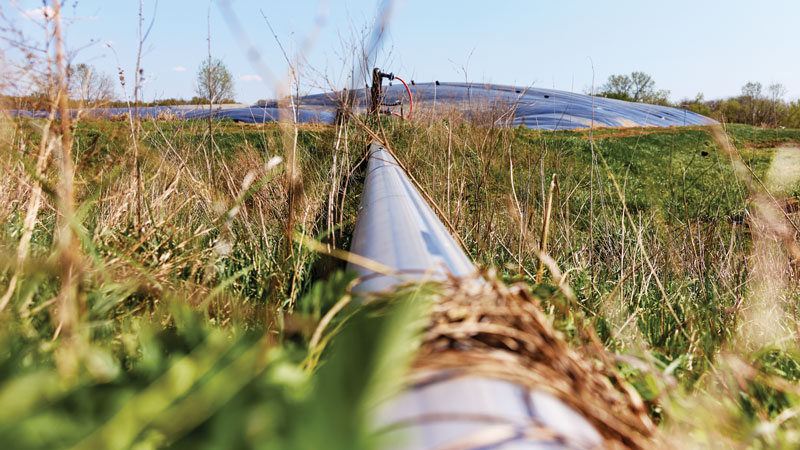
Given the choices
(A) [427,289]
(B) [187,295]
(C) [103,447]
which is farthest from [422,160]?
(C) [103,447]

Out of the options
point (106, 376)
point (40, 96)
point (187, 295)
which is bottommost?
point (187, 295)

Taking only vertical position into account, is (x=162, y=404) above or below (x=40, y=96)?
below

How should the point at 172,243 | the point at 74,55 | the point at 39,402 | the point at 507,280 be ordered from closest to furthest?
1. the point at 39,402
2. the point at 74,55
3. the point at 507,280
4. the point at 172,243

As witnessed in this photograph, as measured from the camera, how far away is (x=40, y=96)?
1.07 metres

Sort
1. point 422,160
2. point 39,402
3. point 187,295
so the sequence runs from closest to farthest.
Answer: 1. point 39,402
2. point 187,295
3. point 422,160

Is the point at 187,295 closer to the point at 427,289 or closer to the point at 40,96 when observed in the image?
the point at 40,96

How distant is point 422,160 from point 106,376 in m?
4.22

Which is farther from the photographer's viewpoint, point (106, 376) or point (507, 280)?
point (507, 280)

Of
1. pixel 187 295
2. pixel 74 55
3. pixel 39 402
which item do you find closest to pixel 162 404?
pixel 39 402

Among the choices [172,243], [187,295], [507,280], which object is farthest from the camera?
[172,243]

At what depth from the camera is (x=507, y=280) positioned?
128 centimetres

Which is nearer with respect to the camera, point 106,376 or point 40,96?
point 106,376

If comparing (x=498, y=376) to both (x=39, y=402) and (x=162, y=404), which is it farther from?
(x=39, y=402)

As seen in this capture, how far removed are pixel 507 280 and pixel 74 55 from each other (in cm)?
114
